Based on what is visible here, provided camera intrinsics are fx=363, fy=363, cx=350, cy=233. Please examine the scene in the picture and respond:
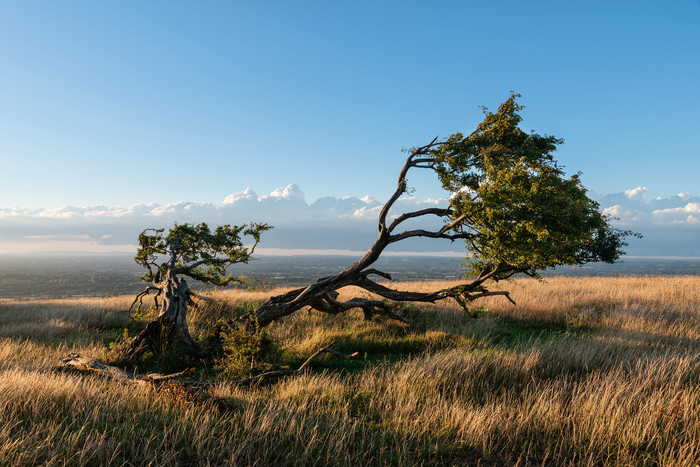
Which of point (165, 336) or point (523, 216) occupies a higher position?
point (523, 216)

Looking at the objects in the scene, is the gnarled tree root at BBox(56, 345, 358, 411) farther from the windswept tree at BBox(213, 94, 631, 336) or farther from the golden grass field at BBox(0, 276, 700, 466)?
the windswept tree at BBox(213, 94, 631, 336)

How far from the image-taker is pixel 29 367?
9.16 metres

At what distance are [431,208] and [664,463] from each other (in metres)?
8.54

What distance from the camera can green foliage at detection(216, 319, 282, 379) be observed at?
9258 mm

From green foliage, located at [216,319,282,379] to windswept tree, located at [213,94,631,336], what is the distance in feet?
5.12

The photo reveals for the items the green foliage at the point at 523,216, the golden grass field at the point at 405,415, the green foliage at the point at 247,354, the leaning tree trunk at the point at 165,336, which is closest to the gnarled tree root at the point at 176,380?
the golden grass field at the point at 405,415

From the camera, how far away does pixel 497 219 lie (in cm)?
927

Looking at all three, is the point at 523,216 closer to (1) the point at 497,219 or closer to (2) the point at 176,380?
(1) the point at 497,219

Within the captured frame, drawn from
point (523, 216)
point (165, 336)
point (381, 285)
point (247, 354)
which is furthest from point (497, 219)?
point (165, 336)

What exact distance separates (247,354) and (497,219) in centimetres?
754

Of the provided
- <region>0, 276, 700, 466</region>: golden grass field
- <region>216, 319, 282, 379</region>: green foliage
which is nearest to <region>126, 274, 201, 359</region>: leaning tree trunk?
<region>0, 276, 700, 466</region>: golden grass field

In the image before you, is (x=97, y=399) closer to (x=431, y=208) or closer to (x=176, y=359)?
(x=176, y=359)

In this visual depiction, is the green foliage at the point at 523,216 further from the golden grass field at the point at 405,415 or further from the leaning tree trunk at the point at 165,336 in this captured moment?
the leaning tree trunk at the point at 165,336

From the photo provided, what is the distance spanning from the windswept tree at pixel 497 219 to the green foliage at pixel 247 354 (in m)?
1.56
